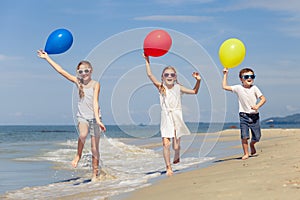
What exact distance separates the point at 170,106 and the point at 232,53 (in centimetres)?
159

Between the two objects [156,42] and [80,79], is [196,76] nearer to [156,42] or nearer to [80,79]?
[156,42]

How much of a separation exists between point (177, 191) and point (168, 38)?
10.5 feet

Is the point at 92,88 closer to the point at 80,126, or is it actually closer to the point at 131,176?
the point at 80,126

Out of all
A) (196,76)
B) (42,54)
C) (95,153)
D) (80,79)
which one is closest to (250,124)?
(196,76)

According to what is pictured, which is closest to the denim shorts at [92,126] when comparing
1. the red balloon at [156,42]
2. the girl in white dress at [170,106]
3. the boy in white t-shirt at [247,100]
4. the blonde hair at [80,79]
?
the blonde hair at [80,79]

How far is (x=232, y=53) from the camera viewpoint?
9070 mm

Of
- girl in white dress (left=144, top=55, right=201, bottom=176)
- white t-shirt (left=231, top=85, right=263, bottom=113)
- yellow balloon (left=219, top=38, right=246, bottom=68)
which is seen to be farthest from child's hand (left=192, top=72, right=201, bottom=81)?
white t-shirt (left=231, top=85, right=263, bottom=113)

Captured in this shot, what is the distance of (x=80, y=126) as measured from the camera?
27.6 feet

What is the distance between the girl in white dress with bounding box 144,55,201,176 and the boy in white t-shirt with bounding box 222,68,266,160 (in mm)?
1004

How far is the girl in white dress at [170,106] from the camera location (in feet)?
27.6

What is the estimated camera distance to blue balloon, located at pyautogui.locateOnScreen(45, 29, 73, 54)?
28.5 feet

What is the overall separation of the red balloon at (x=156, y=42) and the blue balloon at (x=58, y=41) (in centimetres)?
140

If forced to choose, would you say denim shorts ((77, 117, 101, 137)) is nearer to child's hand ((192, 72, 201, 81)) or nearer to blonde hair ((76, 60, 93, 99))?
blonde hair ((76, 60, 93, 99))

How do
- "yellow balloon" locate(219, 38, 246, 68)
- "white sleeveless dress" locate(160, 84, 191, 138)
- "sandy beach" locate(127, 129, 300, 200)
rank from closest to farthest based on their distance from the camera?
"sandy beach" locate(127, 129, 300, 200)
"white sleeveless dress" locate(160, 84, 191, 138)
"yellow balloon" locate(219, 38, 246, 68)
